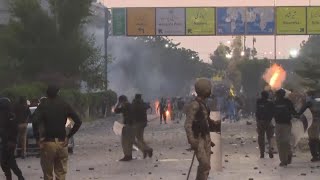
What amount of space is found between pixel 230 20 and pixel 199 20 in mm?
1921

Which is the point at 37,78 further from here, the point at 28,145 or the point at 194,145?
the point at 194,145

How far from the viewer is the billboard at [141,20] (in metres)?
49.6

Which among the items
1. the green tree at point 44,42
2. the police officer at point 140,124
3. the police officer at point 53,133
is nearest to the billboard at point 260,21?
the green tree at point 44,42

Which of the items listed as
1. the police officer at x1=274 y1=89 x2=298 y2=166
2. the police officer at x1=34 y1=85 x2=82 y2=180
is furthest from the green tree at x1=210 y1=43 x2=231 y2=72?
the police officer at x1=34 y1=85 x2=82 y2=180

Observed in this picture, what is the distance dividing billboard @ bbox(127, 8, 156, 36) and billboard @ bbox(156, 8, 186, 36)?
43 cm

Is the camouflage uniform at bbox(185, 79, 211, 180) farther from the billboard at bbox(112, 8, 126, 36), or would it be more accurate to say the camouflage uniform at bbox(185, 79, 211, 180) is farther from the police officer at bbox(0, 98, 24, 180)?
the billboard at bbox(112, 8, 126, 36)

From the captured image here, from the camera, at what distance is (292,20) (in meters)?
50.5

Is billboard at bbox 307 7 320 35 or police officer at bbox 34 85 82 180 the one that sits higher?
billboard at bbox 307 7 320 35

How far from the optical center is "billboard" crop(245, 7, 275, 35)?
50.8 metres

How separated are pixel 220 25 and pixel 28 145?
88.2 feet

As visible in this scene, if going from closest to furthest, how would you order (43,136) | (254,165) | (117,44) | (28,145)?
(43,136) → (254,165) → (28,145) → (117,44)

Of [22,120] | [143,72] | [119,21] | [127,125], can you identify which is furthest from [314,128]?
[143,72]

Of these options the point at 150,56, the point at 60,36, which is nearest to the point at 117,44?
the point at 150,56

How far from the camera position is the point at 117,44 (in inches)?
5497
